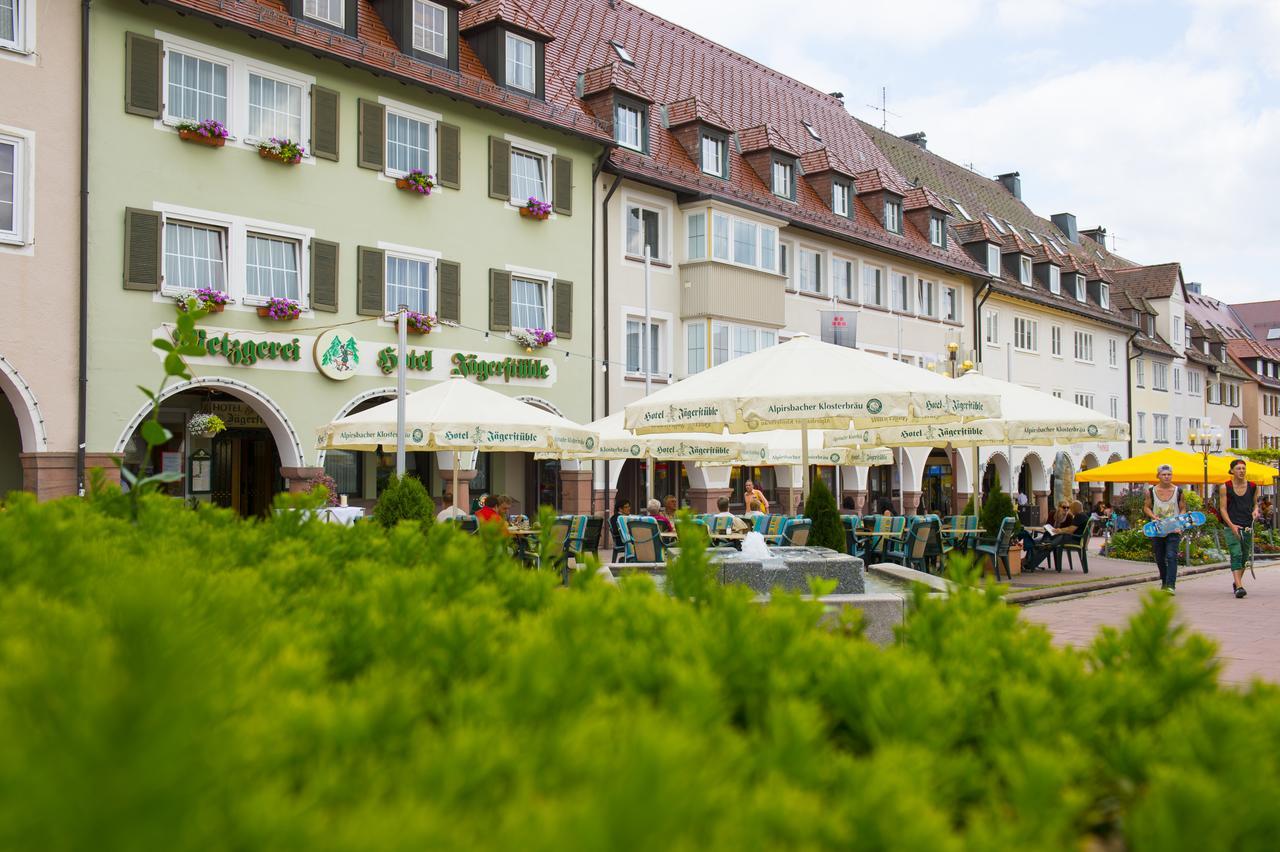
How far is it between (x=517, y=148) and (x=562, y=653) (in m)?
25.9

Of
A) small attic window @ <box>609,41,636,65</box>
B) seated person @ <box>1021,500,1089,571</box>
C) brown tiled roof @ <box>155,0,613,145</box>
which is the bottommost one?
seated person @ <box>1021,500,1089,571</box>

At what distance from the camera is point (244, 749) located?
1343 millimetres

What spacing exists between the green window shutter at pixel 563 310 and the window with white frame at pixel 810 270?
31.7ft

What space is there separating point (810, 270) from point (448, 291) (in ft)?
46.3

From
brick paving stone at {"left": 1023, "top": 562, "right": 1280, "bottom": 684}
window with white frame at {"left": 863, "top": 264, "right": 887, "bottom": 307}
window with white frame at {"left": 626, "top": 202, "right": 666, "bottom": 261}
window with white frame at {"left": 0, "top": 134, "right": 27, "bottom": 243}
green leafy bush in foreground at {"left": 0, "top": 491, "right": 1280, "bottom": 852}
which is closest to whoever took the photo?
green leafy bush in foreground at {"left": 0, "top": 491, "right": 1280, "bottom": 852}

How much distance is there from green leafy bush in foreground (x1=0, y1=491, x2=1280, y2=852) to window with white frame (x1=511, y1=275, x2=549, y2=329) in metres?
24.3

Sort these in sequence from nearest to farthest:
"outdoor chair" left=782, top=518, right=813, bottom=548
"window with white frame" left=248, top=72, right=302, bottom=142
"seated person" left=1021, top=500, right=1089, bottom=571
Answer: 1. "outdoor chair" left=782, top=518, right=813, bottom=548
2. "seated person" left=1021, top=500, right=1089, bottom=571
3. "window with white frame" left=248, top=72, right=302, bottom=142

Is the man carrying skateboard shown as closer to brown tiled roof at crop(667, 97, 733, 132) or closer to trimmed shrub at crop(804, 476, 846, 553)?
trimmed shrub at crop(804, 476, 846, 553)

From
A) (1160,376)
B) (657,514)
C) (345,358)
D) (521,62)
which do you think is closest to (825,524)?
(657,514)

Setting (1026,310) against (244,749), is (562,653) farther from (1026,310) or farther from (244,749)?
(1026,310)

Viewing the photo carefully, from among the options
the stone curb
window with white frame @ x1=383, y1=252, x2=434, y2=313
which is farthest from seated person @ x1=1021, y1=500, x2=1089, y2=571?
window with white frame @ x1=383, y1=252, x2=434, y2=313

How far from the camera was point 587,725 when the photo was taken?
1495 mm

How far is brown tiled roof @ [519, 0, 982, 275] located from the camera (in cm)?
3147

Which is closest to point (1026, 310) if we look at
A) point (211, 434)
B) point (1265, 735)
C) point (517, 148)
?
point (517, 148)
